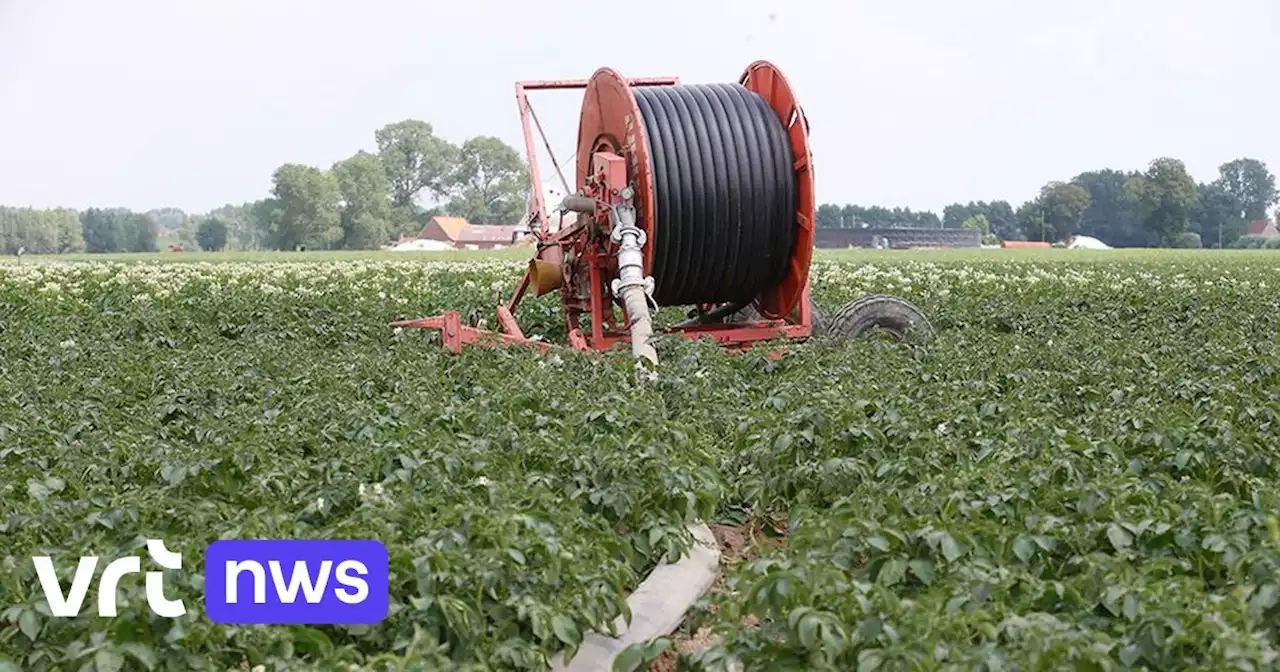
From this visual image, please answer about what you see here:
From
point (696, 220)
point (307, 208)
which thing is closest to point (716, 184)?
point (696, 220)

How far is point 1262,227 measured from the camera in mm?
99625

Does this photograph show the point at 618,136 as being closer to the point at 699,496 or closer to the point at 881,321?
the point at 881,321

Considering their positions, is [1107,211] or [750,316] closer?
[750,316]

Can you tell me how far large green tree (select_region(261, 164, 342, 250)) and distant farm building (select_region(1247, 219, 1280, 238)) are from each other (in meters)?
62.7

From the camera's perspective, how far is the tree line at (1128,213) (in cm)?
8062

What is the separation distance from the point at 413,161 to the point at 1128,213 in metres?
44.1

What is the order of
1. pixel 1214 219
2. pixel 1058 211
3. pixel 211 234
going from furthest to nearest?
pixel 211 234, pixel 1058 211, pixel 1214 219

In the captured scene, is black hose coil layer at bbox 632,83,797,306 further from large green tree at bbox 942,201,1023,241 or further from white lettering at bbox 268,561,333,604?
large green tree at bbox 942,201,1023,241

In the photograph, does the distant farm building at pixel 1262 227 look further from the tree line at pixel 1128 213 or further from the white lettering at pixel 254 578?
the white lettering at pixel 254 578

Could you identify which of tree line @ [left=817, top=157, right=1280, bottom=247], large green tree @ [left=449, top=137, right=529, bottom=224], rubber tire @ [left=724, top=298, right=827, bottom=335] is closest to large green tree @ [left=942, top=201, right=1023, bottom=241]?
tree line @ [left=817, top=157, right=1280, bottom=247]

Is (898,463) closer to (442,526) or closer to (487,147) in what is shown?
(442,526)

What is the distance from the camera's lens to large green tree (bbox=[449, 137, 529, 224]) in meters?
83.4

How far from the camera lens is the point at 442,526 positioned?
4289 millimetres

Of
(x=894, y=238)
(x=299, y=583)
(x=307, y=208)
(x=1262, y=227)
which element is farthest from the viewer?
(x=1262, y=227)
